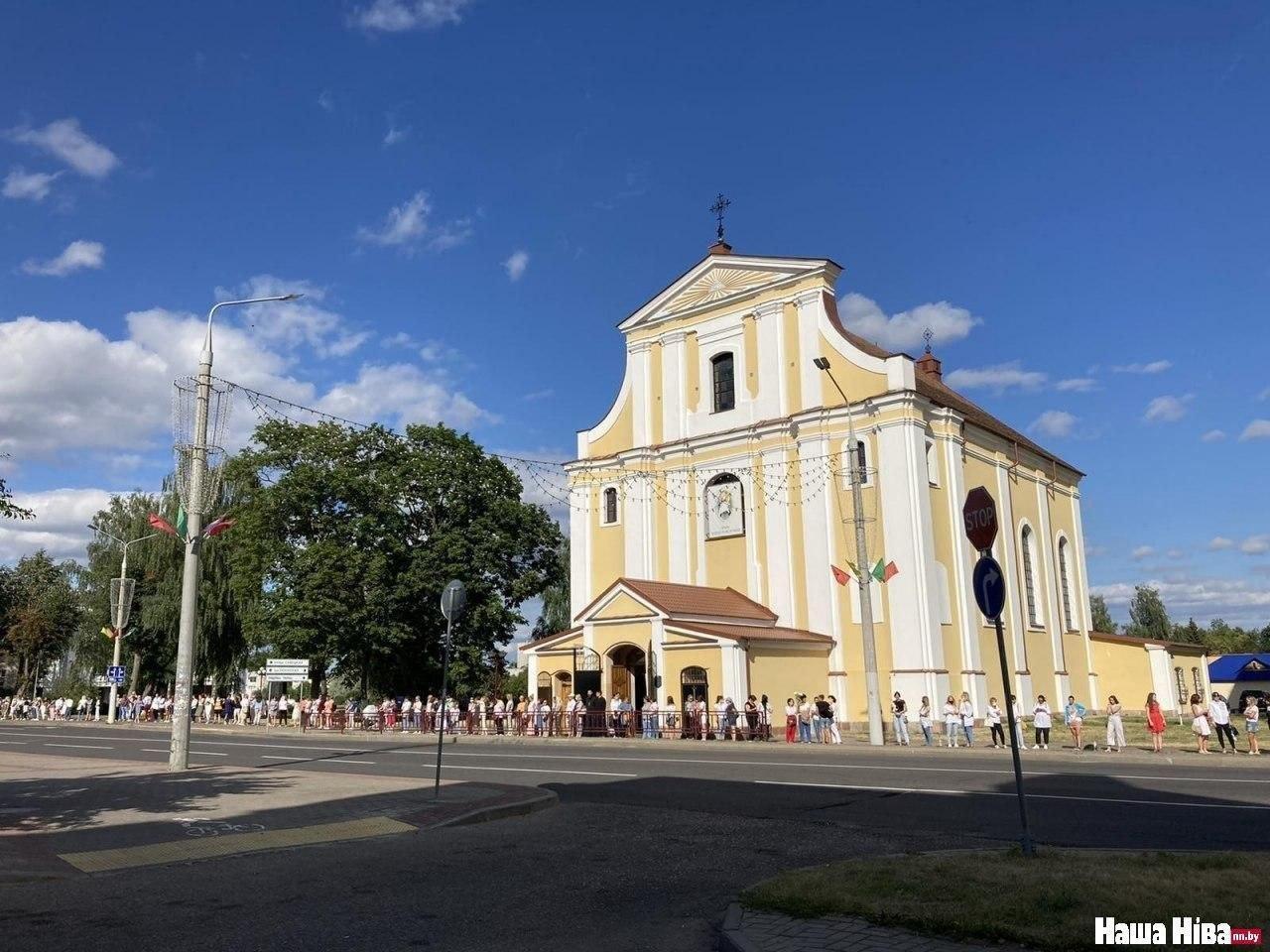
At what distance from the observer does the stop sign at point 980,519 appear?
8461 mm

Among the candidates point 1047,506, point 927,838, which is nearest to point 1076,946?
point 927,838

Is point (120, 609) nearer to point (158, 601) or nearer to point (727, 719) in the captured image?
point (158, 601)

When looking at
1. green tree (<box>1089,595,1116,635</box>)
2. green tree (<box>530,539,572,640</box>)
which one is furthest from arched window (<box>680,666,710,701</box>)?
green tree (<box>1089,595,1116,635</box>)

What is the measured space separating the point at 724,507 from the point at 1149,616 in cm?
6854

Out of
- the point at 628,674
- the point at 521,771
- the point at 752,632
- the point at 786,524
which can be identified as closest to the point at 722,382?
the point at 786,524

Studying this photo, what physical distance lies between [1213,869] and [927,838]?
10.4ft

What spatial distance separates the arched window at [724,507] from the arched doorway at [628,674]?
7.10 m

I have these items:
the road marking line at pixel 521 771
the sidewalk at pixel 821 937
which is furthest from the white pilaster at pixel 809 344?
the sidewalk at pixel 821 937

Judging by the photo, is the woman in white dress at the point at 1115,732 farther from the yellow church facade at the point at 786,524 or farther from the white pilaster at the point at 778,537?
the white pilaster at the point at 778,537

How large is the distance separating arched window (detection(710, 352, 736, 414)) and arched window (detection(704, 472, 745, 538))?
9.88 ft

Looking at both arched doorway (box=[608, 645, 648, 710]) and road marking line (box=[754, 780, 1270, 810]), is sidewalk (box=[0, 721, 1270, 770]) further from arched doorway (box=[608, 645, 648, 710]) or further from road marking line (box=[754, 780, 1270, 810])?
road marking line (box=[754, 780, 1270, 810])

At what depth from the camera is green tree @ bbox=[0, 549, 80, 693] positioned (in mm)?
56344

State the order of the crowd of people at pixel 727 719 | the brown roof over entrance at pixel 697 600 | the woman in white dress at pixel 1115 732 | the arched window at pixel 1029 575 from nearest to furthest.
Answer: the woman in white dress at pixel 1115 732
the crowd of people at pixel 727 719
the brown roof over entrance at pixel 697 600
the arched window at pixel 1029 575

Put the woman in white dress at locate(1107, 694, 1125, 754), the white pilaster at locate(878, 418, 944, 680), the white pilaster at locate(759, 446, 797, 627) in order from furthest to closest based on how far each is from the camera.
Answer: the white pilaster at locate(759, 446, 797, 627), the white pilaster at locate(878, 418, 944, 680), the woman in white dress at locate(1107, 694, 1125, 754)
